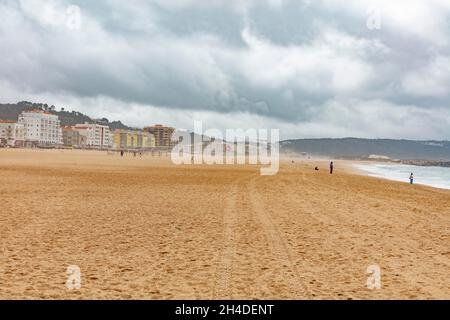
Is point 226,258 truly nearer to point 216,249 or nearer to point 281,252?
point 216,249

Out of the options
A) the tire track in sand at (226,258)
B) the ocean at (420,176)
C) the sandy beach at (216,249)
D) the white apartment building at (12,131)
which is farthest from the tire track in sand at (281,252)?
the white apartment building at (12,131)

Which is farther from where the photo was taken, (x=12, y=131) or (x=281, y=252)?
(x=12, y=131)

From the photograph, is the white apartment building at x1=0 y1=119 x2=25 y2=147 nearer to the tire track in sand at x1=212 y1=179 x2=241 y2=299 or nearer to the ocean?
the ocean

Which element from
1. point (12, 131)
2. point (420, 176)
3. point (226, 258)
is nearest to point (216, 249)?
point (226, 258)

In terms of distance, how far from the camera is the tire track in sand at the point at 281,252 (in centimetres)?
740

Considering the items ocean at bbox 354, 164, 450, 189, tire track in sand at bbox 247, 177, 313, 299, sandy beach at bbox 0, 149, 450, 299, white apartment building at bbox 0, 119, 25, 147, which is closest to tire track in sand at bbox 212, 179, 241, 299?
sandy beach at bbox 0, 149, 450, 299

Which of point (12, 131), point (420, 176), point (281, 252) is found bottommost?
point (420, 176)

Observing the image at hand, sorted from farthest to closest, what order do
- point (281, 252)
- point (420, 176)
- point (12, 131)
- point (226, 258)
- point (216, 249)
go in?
point (12, 131) → point (420, 176) → point (216, 249) → point (281, 252) → point (226, 258)

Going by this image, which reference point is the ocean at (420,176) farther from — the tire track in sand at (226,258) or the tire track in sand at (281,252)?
the tire track in sand at (226,258)

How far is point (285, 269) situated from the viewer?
8766 millimetres

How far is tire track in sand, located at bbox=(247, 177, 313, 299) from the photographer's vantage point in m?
7.40

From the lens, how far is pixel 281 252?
10.4m
